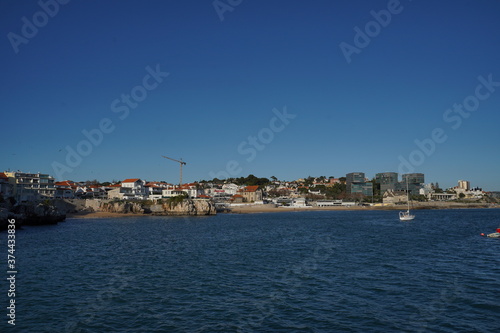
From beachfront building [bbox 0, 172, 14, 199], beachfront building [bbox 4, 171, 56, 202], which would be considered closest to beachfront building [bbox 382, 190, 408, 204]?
beachfront building [bbox 4, 171, 56, 202]

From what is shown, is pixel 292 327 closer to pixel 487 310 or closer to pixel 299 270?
pixel 487 310

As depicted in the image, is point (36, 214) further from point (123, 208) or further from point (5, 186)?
point (123, 208)

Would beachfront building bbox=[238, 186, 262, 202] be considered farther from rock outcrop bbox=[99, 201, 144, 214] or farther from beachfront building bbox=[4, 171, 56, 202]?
beachfront building bbox=[4, 171, 56, 202]

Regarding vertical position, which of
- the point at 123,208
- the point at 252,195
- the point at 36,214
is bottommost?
the point at 123,208

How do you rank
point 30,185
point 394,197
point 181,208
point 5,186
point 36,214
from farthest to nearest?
point 394,197, point 181,208, point 30,185, point 5,186, point 36,214

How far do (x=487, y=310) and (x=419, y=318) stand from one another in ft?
11.7

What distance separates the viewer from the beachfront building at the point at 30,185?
320 ft

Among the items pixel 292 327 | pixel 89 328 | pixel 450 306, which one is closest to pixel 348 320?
pixel 292 327

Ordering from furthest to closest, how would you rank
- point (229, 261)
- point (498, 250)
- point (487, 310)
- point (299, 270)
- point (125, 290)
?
point (498, 250)
point (229, 261)
point (299, 270)
point (125, 290)
point (487, 310)

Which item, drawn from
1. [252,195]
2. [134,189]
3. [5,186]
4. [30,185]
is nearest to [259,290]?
[5,186]

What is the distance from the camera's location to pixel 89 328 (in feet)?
42.4

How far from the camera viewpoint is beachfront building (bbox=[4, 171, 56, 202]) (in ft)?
320

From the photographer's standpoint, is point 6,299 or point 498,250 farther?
point 498,250

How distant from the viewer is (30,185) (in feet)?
338
